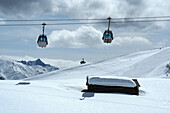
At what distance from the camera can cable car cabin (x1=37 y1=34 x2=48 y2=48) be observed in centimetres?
1552

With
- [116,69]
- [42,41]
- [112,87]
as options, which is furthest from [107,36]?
[116,69]

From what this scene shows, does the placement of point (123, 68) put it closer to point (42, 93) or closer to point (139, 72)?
point (139, 72)

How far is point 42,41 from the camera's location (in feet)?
51.0

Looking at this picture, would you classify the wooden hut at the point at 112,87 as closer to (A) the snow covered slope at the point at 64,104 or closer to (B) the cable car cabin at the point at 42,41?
(A) the snow covered slope at the point at 64,104

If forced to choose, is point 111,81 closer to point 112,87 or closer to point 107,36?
point 112,87

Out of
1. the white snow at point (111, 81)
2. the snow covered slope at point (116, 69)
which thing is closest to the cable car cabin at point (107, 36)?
the white snow at point (111, 81)

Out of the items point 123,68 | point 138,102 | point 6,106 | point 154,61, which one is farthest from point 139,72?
point 6,106

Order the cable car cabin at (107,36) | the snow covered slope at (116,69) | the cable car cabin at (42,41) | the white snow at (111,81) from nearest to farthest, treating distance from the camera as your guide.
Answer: the white snow at (111,81) → the cable car cabin at (107,36) → the cable car cabin at (42,41) → the snow covered slope at (116,69)

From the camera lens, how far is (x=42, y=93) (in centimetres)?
1011

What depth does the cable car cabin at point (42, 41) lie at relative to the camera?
15523 mm

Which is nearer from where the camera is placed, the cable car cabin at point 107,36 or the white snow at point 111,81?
the white snow at point 111,81

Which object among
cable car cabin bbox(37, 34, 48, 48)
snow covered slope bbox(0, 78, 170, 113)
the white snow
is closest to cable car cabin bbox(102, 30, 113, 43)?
the white snow

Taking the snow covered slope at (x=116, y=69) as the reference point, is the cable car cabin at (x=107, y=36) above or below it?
above

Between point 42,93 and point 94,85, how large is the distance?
138 inches
